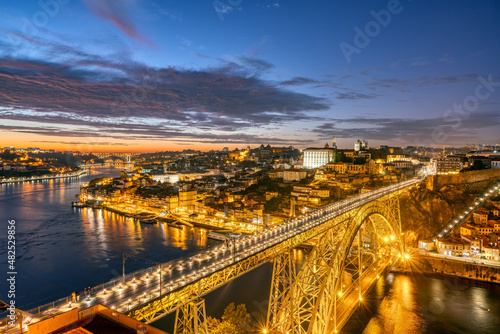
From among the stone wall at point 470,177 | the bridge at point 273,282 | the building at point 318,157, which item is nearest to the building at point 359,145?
the building at point 318,157

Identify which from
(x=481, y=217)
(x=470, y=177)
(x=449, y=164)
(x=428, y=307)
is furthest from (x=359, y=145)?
(x=428, y=307)

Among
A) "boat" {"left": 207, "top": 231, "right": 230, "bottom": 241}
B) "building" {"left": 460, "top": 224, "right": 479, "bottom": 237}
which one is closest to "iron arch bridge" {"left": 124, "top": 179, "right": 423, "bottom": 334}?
"building" {"left": 460, "top": 224, "right": 479, "bottom": 237}

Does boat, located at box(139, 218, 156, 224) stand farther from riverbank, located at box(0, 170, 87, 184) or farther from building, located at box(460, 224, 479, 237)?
riverbank, located at box(0, 170, 87, 184)

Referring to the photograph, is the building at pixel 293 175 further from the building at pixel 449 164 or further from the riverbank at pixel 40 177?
the riverbank at pixel 40 177

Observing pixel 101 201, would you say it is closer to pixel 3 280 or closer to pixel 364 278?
pixel 3 280

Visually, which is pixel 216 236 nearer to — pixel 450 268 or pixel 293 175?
pixel 450 268

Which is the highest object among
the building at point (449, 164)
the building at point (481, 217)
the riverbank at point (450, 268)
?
the building at point (449, 164)
